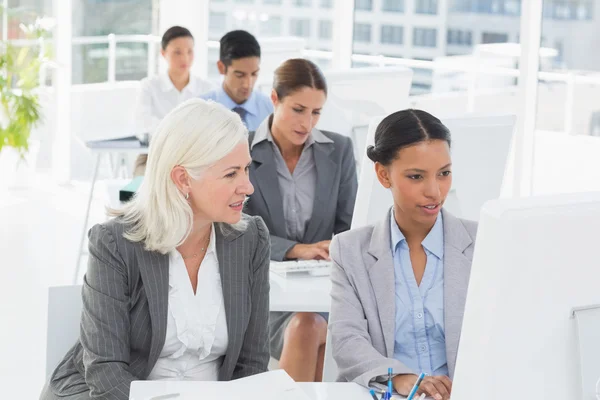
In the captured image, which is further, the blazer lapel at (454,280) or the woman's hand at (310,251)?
the woman's hand at (310,251)

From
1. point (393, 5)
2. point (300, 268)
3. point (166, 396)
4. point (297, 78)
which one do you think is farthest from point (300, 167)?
point (393, 5)

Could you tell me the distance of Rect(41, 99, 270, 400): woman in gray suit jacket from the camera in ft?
6.60

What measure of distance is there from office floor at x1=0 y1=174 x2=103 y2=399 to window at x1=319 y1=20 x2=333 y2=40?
1906 millimetres

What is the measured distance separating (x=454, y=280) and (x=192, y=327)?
0.56 m

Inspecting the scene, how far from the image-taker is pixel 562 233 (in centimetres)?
110

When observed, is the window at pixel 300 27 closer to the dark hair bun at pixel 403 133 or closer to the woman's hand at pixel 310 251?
the woman's hand at pixel 310 251

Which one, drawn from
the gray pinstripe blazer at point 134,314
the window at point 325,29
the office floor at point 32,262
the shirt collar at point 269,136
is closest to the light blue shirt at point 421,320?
the gray pinstripe blazer at point 134,314

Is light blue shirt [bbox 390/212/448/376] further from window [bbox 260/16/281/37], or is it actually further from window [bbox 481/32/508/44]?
window [bbox 260/16/281/37]

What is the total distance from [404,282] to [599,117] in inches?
124

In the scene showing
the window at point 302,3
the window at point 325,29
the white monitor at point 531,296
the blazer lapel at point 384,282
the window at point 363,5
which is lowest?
Answer: the blazer lapel at point 384,282

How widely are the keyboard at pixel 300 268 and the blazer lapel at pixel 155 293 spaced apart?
0.61 meters

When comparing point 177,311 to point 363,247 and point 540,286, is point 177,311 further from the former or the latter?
point 540,286

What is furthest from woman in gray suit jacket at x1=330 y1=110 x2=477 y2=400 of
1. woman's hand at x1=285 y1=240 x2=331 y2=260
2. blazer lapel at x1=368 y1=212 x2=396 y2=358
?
woman's hand at x1=285 y1=240 x2=331 y2=260

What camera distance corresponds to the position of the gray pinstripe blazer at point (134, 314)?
78.2 inches
